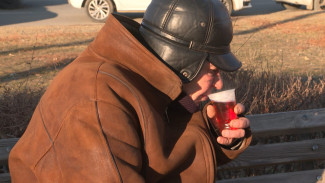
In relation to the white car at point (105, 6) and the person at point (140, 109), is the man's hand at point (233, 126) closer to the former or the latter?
the person at point (140, 109)

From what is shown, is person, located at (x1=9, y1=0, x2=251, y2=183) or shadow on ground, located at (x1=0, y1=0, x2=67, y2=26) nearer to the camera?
person, located at (x1=9, y1=0, x2=251, y2=183)

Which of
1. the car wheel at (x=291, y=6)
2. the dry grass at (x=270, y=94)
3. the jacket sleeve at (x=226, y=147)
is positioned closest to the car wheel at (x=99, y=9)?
the car wheel at (x=291, y=6)

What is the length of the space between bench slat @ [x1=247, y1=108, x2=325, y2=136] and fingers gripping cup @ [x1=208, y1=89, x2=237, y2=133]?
91cm

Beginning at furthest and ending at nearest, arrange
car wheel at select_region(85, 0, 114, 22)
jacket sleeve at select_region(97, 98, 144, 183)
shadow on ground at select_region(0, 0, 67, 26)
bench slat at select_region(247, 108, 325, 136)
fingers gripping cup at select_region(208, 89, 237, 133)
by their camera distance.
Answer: shadow on ground at select_region(0, 0, 67, 26) < car wheel at select_region(85, 0, 114, 22) < bench slat at select_region(247, 108, 325, 136) < fingers gripping cup at select_region(208, 89, 237, 133) < jacket sleeve at select_region(97, 98, 144, 183)

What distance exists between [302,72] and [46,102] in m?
6.06

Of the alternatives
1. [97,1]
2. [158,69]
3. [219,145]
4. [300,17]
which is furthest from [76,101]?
[300,17]

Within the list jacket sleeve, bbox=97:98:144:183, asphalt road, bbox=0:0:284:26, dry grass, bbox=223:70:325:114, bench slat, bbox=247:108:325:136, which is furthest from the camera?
asphalt road, bbox=0:0:284:26

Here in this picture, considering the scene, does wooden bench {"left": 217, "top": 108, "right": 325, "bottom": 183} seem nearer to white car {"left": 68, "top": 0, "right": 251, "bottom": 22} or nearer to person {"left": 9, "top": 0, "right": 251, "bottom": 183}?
person {"left": 9, "top": 0, "right": 251, "bottom": 183}

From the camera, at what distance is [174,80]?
6.30 ft

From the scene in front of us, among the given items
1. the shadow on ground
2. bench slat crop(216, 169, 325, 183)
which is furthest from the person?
the shadow on ground

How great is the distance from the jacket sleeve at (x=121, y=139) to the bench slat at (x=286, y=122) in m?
1.61

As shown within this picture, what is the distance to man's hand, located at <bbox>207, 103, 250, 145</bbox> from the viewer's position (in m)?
2.23

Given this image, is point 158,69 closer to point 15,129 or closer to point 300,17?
point 15,129

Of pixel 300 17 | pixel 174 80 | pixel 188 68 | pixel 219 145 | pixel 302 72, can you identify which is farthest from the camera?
pixel 300 17
